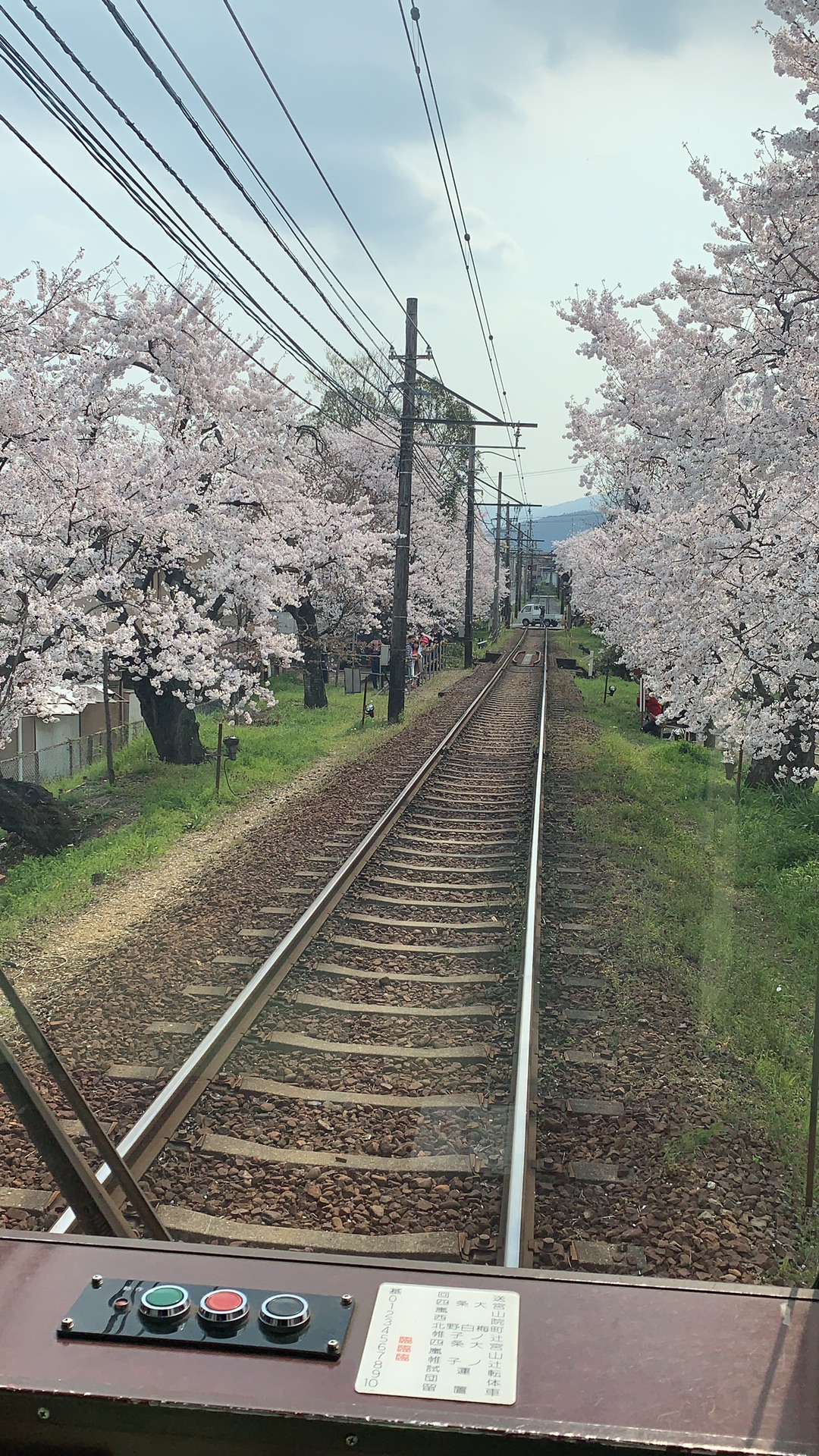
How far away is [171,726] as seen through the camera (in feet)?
58.3

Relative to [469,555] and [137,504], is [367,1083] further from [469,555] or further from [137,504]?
[469,555]

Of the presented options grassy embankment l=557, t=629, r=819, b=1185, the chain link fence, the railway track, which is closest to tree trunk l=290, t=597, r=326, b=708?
the chain link fence

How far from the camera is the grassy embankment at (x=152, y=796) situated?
1001cm

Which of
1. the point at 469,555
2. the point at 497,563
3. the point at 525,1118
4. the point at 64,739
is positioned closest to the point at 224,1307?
the point at 525,1118

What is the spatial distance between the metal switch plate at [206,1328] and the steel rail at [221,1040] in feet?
5.97

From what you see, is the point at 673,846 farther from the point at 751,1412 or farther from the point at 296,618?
the point at 296,618

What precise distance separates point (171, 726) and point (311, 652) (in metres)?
9.57

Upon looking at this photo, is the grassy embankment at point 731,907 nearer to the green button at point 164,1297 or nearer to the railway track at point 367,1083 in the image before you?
the railway track at point 367,1083

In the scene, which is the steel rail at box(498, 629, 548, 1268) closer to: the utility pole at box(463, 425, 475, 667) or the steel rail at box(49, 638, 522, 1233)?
the steel rail at box(49, 638, 522, 1233)

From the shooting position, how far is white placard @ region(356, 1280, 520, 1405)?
1.61 metres

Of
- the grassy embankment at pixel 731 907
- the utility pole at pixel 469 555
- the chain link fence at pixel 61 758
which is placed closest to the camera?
the grassy embankment at pixel 731 907

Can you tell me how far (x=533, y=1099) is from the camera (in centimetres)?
504

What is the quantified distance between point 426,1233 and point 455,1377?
8.60ft

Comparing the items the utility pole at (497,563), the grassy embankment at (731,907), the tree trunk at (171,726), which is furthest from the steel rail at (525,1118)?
the utility pole at (497,563)
